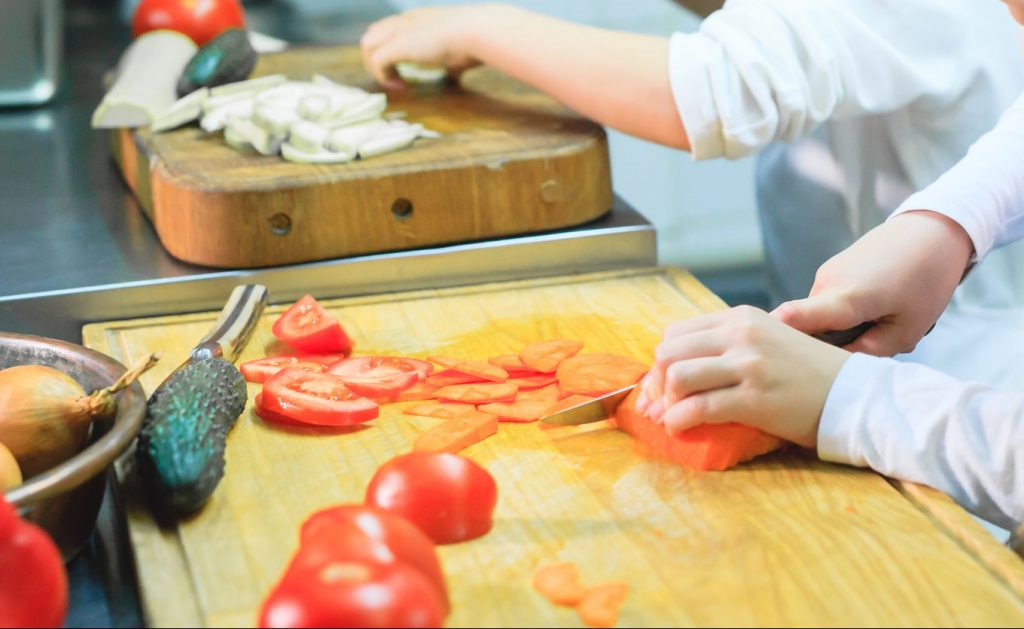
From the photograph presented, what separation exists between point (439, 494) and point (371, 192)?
1.88 feet

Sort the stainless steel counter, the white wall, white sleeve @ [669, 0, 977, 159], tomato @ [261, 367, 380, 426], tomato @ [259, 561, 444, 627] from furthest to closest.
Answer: the white wall → white sleeve @ [669, 0, 977, 159] → the stainless steel counter → tomato @ [261, 367, 380, 426] → tomato @ [259, 561, 444, 627]

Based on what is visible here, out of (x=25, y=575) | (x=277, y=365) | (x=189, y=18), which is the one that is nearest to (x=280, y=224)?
(x=277, y=365)

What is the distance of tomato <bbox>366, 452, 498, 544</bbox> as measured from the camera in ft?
2.87

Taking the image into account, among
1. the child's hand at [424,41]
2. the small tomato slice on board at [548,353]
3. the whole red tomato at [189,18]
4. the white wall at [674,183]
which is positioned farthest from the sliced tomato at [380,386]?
the white wall at [674,183]

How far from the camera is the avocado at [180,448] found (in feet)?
2.94

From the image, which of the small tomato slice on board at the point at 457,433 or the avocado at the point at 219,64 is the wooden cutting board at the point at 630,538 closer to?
the small tomato slice on board at the point at 457,433

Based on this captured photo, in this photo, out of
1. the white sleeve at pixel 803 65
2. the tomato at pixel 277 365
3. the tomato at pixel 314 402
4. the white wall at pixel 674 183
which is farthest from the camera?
the white wall at pixel 674 183

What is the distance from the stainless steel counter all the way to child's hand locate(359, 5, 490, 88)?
334 millimetres

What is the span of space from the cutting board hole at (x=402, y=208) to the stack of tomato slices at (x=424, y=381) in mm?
184

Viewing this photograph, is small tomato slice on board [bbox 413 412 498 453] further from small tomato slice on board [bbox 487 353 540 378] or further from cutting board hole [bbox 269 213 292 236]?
cutting board hole [bbox 269 213 292 236]

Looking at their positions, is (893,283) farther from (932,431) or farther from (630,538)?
(630,538)

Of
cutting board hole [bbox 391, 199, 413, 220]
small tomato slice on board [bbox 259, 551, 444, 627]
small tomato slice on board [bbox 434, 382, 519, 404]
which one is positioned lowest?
small tomato slice on board [bbox 434, 382, 519, 404]

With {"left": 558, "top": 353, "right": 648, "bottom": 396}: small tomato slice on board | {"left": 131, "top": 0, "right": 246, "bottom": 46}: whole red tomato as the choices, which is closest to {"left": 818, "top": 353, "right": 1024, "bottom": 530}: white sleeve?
{"left": 558, "top": 353, "right": 648, "bottom": 396}: small tomato slice on board

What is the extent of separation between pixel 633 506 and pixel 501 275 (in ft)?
1.75
